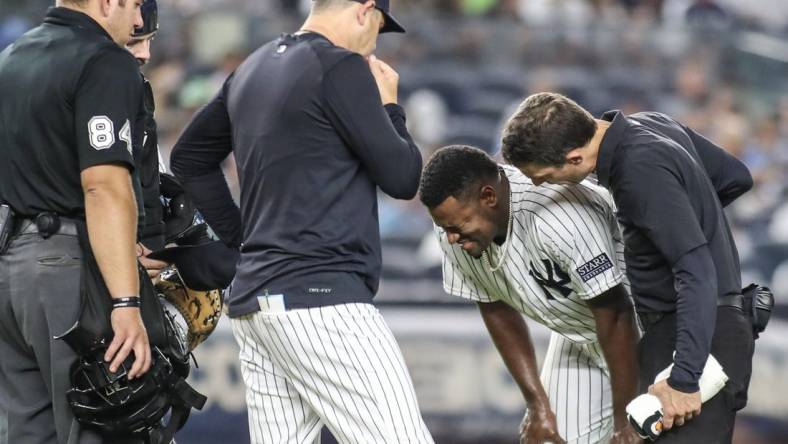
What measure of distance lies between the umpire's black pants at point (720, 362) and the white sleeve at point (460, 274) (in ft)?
2.51

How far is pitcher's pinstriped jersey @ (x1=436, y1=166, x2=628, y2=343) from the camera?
4.09 m

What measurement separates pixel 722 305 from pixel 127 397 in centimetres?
190

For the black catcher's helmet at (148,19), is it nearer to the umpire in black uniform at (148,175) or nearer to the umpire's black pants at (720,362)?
the umpire in black uniform at (148,175)

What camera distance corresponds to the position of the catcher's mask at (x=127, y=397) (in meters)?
3.53

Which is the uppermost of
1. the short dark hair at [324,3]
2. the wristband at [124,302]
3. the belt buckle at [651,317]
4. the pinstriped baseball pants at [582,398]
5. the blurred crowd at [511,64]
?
the short dark hair at [324,3]

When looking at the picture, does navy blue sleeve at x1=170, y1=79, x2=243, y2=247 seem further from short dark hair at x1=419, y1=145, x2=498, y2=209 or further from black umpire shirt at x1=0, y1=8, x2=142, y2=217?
short dark hair at x1=419, y1=145, x2=498, y2=209

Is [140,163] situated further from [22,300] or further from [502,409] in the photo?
[502,409]

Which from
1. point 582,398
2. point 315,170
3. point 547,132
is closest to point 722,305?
point 547,132

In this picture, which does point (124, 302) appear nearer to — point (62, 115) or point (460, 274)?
point (62, 115)

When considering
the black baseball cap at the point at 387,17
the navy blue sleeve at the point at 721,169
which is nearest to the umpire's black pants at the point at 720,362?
the navy blue sleeve at the point at 721,169

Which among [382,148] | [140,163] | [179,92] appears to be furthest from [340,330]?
[179,92]

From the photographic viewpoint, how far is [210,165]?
410 centimetres

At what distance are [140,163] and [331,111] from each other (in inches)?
28.7

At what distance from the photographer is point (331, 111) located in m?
3.53
